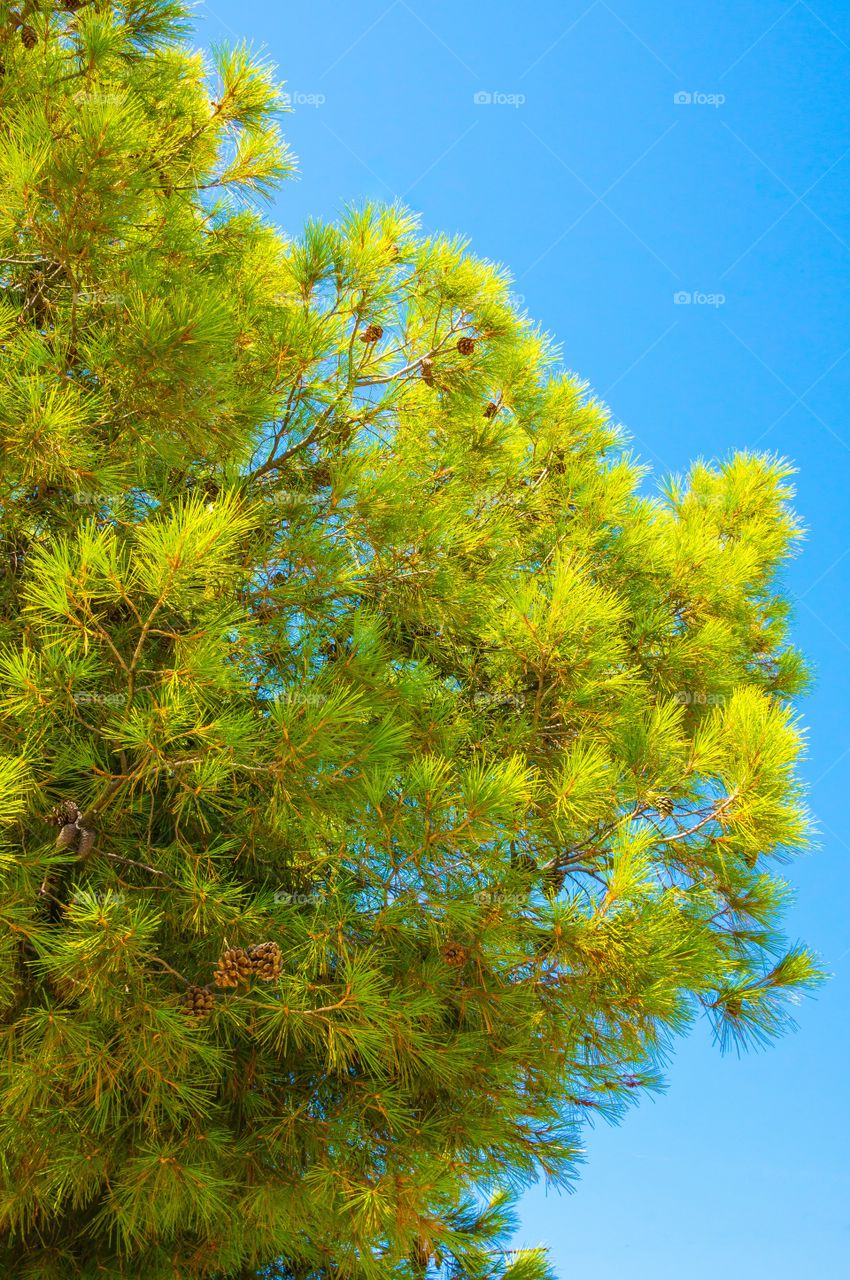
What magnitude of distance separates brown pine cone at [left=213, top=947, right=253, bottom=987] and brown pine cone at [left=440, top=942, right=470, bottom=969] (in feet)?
1.42

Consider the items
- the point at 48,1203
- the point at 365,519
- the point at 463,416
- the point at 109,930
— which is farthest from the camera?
the point at 463,416

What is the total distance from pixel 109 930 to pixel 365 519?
1086 mm

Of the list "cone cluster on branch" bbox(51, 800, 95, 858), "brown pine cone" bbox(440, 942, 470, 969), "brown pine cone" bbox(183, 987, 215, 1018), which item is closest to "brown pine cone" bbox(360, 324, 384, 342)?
"cone cluster on branch" bbox(51, 800, 95, 858)

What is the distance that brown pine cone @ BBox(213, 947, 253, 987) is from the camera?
1772 millimetres

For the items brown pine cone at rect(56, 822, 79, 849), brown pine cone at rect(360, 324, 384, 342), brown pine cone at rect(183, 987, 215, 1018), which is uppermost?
brown pine cone at rect(360, 324, 384, 342)

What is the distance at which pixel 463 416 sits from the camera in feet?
9.80

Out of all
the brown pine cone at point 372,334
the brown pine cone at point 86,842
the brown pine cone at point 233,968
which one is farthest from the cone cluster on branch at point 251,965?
the brown pine cone at point 372,334

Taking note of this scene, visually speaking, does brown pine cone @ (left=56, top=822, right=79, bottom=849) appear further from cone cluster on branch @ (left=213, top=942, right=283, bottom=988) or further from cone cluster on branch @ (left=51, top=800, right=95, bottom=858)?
cone cluster on branch @ (left=213, top=942, right=283, bottom=988)

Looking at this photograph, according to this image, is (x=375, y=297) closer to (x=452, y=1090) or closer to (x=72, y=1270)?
(x=452, y=1090)

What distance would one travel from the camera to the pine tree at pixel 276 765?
1862 millimetres

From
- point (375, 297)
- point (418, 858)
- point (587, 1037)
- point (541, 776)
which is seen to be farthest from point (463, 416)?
point (587, 1037)

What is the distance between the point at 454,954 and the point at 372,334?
1.54 meters

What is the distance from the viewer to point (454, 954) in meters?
2.06

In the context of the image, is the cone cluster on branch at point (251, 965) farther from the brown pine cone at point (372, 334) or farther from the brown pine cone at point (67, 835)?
the brown pine cone at point (372, 334)
